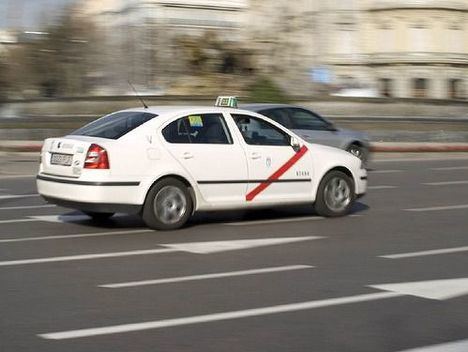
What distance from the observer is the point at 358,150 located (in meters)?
21.8

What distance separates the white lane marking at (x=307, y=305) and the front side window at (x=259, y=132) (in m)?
4.41

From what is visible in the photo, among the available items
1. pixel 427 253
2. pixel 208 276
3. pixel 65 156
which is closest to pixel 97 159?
pixel 65 156

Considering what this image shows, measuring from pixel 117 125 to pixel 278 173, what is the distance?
2.27 metres

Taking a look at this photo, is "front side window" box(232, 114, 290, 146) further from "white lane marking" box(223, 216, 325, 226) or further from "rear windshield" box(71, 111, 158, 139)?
"rear windshield" box(71, 111, 158, 139)

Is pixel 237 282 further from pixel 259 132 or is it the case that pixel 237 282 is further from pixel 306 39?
pixel 306 39

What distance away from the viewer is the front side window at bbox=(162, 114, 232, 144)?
1221 cm

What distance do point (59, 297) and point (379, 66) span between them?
7628 cm

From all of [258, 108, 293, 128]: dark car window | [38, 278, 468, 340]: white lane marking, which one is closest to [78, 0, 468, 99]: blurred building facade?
[258, 108, 293, 128]: dark car window

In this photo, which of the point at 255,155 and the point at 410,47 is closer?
the point at 255,155

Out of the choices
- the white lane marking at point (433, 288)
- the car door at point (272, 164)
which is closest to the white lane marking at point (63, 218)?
the car door at point (272, 164)

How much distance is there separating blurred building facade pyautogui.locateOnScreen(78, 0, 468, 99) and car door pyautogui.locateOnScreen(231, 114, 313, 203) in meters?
24.0

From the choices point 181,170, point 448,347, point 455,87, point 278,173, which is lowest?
point 448,347

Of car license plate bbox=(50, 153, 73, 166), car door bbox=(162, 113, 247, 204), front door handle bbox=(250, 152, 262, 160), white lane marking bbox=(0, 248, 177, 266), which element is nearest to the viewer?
white lane marking bbox=(0, 248, 177, 266)

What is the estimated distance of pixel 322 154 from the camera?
44.1 feet
